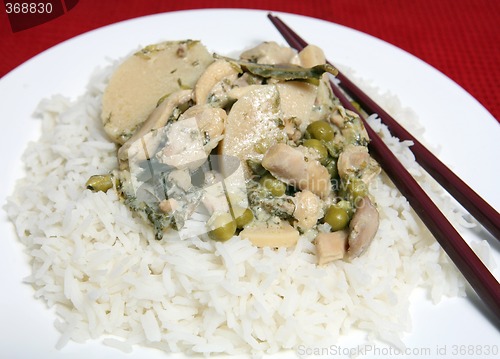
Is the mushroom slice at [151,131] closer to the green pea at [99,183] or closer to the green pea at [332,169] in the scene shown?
the green pea at [99,183]

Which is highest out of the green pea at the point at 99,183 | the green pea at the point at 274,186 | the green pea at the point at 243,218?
the green pea at the point at 99,183

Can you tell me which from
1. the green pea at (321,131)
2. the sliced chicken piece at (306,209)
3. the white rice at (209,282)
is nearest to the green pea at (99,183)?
the white rice at (209,282)

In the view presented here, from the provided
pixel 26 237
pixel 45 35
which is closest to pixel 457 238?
pixel 26 237

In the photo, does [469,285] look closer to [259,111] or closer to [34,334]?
[259,111]

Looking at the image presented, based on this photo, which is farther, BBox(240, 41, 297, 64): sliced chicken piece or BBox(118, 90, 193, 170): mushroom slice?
BBox(240, 41, 297, 64): sliced chicken piece

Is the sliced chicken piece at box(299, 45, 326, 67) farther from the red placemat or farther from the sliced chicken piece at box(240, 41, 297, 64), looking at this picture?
the red placemat

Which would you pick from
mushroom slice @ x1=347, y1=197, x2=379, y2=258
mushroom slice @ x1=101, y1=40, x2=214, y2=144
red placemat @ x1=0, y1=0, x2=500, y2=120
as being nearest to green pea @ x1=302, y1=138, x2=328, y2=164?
mushroom slice @ x1=347, y1=197, x2=379, y2=258
